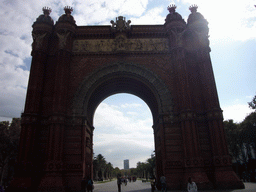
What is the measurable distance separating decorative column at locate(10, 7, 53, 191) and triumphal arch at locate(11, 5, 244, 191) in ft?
0.24

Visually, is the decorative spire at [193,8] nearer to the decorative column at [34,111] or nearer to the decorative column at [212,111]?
the decorative column at [212,111]

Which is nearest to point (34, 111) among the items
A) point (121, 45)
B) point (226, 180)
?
point (121, 45)

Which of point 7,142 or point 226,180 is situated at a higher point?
point 7,142

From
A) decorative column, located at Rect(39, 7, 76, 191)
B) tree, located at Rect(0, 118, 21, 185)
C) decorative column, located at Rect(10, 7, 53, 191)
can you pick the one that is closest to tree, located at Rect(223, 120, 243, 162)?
decorative column, located at Rect(39, 7, 76, 191)

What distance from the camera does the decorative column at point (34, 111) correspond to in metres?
15.4

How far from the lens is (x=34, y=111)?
1728 cm

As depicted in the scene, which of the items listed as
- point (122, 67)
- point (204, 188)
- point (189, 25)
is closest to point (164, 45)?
point (189, 25)

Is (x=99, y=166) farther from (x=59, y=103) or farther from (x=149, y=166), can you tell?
(x=59, y=103)

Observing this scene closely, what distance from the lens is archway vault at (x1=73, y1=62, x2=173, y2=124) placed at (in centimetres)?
1830

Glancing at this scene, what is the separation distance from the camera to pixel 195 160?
15.8 m

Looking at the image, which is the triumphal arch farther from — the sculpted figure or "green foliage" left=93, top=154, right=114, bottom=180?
"green foliage" left=93, top=154, right=114, bottom=180

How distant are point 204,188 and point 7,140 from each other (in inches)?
1053

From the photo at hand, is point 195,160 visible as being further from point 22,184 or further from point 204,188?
point 22,184

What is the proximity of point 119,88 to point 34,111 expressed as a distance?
30.1 ft
